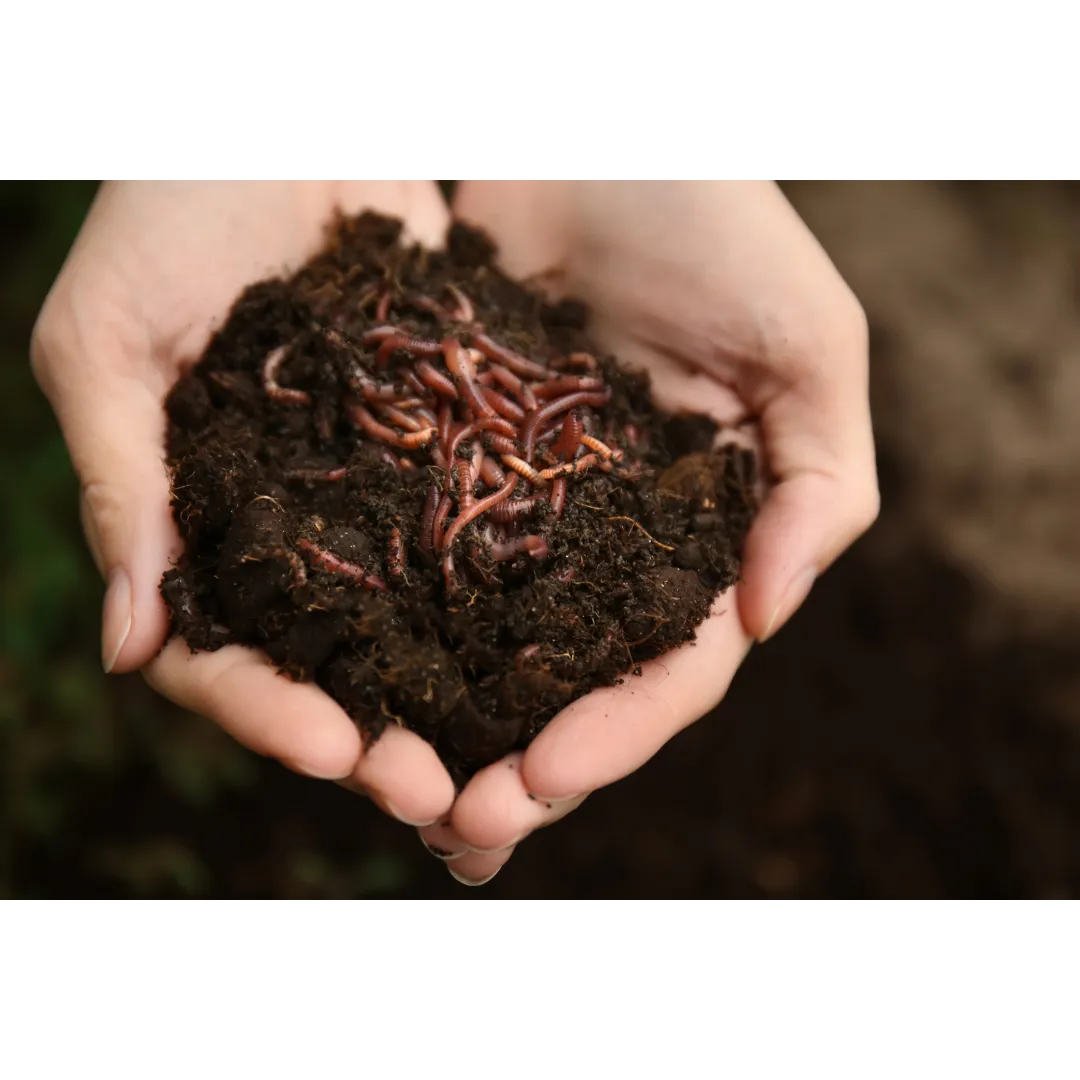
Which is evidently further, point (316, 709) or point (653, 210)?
point (653, 210)

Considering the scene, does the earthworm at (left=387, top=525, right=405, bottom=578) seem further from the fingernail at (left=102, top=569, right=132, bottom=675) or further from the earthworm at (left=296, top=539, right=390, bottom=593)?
the fingernail at (left=102, top=569, right=132, bottom=675)

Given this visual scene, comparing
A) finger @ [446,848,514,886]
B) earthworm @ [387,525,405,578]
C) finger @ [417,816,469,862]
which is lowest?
finger @ [446,848,514,886]

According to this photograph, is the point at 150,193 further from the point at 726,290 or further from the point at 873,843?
the point at 873,843

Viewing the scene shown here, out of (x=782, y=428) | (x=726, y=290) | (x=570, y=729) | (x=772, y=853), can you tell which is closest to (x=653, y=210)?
(x=726, y=290)

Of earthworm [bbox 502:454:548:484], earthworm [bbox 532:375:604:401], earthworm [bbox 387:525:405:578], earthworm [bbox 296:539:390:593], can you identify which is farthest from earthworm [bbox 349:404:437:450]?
earthworm [bbox 296:539:390:593]

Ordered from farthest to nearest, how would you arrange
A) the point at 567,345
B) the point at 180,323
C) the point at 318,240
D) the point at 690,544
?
the point at 318,240 → the point at 567,345 → the point at 180,323 → the point at 690,544

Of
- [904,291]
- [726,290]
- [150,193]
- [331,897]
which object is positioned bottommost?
[331,897]

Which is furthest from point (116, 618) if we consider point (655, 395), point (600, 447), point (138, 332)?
point (655, 395)
